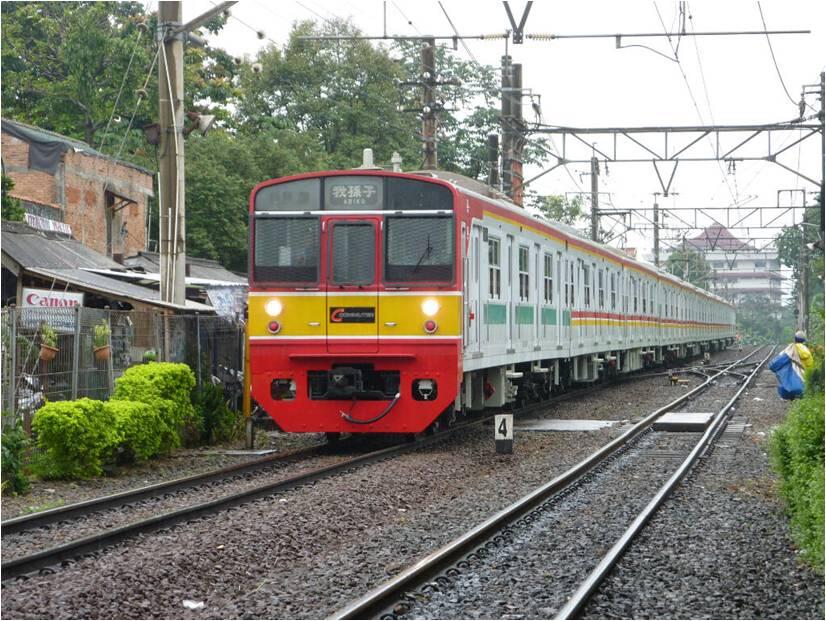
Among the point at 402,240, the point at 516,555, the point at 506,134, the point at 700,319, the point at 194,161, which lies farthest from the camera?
the point at 700,319

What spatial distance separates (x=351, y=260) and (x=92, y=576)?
6.56 metres

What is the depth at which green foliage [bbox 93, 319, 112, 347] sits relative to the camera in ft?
45.7

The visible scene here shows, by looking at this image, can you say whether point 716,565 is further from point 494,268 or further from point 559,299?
point 559,299

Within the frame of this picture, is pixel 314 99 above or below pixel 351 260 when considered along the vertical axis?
above

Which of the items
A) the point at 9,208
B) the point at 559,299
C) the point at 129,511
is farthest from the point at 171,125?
the point at 9,208

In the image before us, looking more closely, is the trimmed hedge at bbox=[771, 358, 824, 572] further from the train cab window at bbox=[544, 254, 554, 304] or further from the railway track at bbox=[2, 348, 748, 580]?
the train cab window at bbox=[544, 254, 554, 304]

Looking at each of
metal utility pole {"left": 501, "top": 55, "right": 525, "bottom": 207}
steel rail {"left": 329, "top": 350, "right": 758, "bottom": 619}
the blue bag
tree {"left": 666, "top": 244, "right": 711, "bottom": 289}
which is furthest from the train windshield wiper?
tree {"left": 666, "top": 244, "right": 711, "bottom": 289}

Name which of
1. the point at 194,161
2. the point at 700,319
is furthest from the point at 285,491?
the point at 700,319

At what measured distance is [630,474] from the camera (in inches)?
476

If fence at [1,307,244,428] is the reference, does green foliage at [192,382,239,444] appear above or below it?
below

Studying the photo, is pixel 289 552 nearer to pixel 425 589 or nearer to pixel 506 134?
pixel 425 589

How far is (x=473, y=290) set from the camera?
13969 mm

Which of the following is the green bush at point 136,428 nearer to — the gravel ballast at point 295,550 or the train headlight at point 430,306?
the gravel ballast at point 295,550

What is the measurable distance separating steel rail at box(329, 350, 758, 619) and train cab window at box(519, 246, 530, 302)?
431cm
